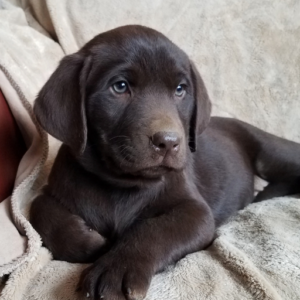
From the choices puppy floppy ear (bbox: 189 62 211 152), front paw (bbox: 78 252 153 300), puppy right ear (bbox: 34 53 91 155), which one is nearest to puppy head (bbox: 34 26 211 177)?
puppy right ear (bbox: 34 53 91 155)

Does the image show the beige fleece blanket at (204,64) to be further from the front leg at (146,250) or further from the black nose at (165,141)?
the black nose at (165,141)

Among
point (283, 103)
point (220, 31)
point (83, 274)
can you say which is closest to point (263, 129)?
point (283, 103)

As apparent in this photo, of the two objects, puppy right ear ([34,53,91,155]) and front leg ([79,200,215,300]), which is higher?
puppy right ear ([34,53,91,155])

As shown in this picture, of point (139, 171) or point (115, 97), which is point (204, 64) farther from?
point (139, 171)

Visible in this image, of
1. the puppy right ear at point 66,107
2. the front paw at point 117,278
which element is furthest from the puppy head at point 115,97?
the front paw at point 117,278

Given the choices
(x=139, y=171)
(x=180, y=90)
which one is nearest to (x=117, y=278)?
(x=139, y=171)

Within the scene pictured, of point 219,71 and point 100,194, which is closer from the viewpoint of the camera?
point 100,194

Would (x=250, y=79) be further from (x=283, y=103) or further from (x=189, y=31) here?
(x=189, y=31)

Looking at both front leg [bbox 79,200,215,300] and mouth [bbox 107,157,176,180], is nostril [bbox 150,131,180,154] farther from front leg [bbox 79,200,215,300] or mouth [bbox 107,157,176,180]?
front leg [bbox 79,200,215,300]

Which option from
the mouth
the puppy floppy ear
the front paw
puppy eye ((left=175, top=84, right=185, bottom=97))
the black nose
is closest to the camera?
the front paw
